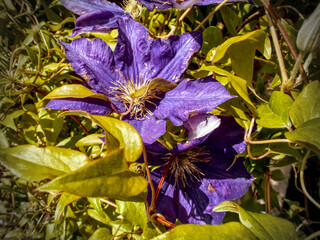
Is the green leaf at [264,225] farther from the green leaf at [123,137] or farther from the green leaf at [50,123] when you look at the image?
the green leaf at [50,123]

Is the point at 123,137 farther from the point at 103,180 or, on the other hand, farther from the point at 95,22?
the point at 95,22

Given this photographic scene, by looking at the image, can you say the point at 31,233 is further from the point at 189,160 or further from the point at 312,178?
the point at 312,178

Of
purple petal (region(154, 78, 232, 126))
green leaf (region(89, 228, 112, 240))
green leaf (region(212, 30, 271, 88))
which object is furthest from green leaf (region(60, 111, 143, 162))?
green leaf (region(89, 228, 112, 240))

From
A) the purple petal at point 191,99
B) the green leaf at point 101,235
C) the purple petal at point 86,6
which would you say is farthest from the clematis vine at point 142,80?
the green leaf at point 101,235

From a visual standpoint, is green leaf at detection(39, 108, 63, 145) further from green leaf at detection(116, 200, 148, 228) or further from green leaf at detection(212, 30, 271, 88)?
green leaf at detection(212, 30, 271, 88)

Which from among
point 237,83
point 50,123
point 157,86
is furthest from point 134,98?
point 50,123

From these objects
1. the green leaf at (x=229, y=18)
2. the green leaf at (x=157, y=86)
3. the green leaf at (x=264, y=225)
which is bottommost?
the green leaf at (x=264, y=225)
